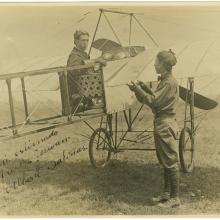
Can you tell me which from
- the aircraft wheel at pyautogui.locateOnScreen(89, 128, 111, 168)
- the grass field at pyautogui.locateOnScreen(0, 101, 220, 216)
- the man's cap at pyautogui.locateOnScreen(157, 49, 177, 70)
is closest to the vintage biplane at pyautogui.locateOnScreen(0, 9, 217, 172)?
the aircraft wheel at pyautogui.locateOnScreen(89, 128, 111, 168)

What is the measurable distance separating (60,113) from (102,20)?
3.76ft

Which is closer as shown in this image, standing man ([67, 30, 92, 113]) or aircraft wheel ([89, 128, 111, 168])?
standing man ([67, 30, 92, 113])

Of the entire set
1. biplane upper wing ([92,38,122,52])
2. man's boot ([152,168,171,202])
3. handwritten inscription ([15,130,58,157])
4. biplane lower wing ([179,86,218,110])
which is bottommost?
man's boot ([152,168,171,202])

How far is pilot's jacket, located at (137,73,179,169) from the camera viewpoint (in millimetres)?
4718

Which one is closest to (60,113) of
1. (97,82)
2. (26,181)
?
(97,82)

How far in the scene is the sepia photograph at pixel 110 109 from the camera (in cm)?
490

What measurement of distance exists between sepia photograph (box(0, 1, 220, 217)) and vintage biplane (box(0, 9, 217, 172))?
0.04 feet

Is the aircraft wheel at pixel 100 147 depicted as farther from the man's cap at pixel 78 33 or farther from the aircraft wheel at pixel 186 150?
the man's cap at pixel 78 33

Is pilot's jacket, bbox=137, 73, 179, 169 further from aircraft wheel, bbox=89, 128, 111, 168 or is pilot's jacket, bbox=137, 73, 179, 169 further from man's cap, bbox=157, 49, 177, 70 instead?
aircraft wheel, bbox=89, 128, 111, 168

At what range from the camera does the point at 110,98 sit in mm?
4914

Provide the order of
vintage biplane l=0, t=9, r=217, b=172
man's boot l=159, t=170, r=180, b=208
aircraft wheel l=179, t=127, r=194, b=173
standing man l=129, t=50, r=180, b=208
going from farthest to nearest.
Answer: aircraft wheel l=179, t=127, r=194, b=173 < man's boot l=159, t=170, r=180, b=208 < vintage biplane l=0, t=9, r=217, b=172 < standing man l=129, t=50, r=180, b=208

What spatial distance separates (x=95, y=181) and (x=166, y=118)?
1.05 metres

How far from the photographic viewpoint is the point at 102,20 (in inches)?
207


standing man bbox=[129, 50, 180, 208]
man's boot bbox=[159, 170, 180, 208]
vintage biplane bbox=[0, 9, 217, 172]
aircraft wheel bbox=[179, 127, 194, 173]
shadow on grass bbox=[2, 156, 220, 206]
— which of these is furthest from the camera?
aircraft wheel bbox=[179, 127, 194, 173]
